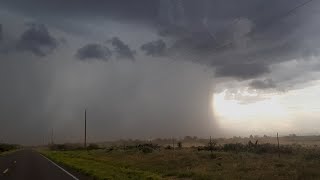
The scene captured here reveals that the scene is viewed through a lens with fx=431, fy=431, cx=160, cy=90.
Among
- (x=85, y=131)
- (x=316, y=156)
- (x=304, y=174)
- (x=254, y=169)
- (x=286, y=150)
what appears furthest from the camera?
(x=85, y=131)

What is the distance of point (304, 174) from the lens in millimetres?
22266

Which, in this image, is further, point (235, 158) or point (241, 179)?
point (235, 158)

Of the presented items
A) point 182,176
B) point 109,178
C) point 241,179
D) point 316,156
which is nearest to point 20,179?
point 109,178

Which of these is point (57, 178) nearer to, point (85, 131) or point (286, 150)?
point (286, 150)

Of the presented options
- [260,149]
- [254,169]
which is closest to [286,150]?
[260,149]

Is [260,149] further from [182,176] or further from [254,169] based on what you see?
[182,176]

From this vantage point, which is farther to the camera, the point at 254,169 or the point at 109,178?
the point at 254,169

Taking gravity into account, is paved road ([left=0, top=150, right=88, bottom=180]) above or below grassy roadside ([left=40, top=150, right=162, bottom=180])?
above

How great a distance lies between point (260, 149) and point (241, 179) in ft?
106

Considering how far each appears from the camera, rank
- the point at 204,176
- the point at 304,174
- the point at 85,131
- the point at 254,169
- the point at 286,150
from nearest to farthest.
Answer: the point at 304,174
the point at 204,176
the point at 254,169
the point at 286,150
the point at 85,131

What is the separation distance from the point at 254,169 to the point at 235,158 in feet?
32.6

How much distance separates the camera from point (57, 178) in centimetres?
2358

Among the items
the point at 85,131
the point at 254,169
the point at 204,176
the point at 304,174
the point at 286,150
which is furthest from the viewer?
the point at 85,131

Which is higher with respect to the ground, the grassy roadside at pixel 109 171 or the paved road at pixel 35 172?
the paved road at pixel 35 172
